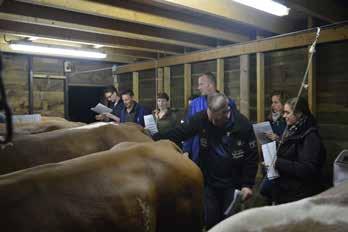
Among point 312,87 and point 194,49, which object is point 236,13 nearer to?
point 312,87

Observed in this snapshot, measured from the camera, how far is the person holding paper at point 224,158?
2.57 meters

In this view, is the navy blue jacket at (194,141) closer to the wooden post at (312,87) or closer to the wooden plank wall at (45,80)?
the wooden post at (312,87)

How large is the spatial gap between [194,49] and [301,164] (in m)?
2.99

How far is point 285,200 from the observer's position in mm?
2789

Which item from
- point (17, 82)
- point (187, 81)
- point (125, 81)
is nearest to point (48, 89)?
point (17, 82)

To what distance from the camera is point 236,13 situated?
3369mm

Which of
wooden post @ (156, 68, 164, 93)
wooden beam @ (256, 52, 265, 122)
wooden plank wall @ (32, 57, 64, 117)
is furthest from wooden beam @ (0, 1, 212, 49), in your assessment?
wooden plank wall @ (32, 57, 64, 117)

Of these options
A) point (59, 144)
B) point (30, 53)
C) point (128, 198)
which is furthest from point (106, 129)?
point (30, 53)

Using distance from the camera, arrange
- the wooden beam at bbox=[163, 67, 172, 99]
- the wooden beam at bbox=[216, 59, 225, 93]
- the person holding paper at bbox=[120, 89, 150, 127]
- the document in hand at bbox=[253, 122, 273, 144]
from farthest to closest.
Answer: the wooden beam at bbox=[163, 67, 172, 99] → the person holding paper at bbox=[120, 89, 150, 127] → the wooden beam at bbox=[216, 59, 225, 93] → the document in hand at bbox=[253, 122, 273, 144]

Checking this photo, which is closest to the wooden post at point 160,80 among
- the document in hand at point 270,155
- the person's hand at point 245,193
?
the document in hand at point 270,155

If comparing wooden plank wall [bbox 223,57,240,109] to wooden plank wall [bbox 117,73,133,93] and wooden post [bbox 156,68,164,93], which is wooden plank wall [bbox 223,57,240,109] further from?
wooden plank wall [bbox 117,73,133,93]

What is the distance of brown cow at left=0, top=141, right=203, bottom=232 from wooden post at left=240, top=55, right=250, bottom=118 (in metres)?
2.22

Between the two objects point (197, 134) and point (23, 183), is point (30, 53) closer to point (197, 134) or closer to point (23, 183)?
point (197, 134)

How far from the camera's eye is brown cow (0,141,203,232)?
1468 mm
